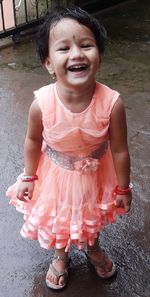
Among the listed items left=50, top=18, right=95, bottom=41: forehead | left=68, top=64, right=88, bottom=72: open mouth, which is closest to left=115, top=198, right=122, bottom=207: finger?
left=68, top=64, right=88, bottom=72: open mouth

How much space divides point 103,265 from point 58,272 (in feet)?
0.69

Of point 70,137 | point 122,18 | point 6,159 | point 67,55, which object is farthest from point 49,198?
point 122,18

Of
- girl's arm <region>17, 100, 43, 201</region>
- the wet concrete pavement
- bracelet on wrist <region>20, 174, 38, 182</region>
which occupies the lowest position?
the wet concrete pavement

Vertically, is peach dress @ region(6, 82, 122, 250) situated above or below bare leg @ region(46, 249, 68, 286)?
above

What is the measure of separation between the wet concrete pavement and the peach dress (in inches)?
10.8

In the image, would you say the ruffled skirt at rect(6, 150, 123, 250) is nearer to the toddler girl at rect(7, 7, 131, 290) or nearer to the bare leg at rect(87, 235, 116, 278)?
the toddler girl at rect(7, 7, 131, 290)

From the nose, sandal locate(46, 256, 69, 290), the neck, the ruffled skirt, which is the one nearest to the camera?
the nose

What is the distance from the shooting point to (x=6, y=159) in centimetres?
307

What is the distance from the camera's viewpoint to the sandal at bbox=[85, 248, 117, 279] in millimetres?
2191

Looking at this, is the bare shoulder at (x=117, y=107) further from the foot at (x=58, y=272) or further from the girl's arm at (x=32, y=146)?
the foot at (x=58, y=272)

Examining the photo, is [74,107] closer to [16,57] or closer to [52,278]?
[52,278]

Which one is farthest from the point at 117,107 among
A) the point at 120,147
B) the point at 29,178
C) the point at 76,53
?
the point at 29,178

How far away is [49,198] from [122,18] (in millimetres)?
4167

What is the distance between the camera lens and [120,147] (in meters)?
1.91
